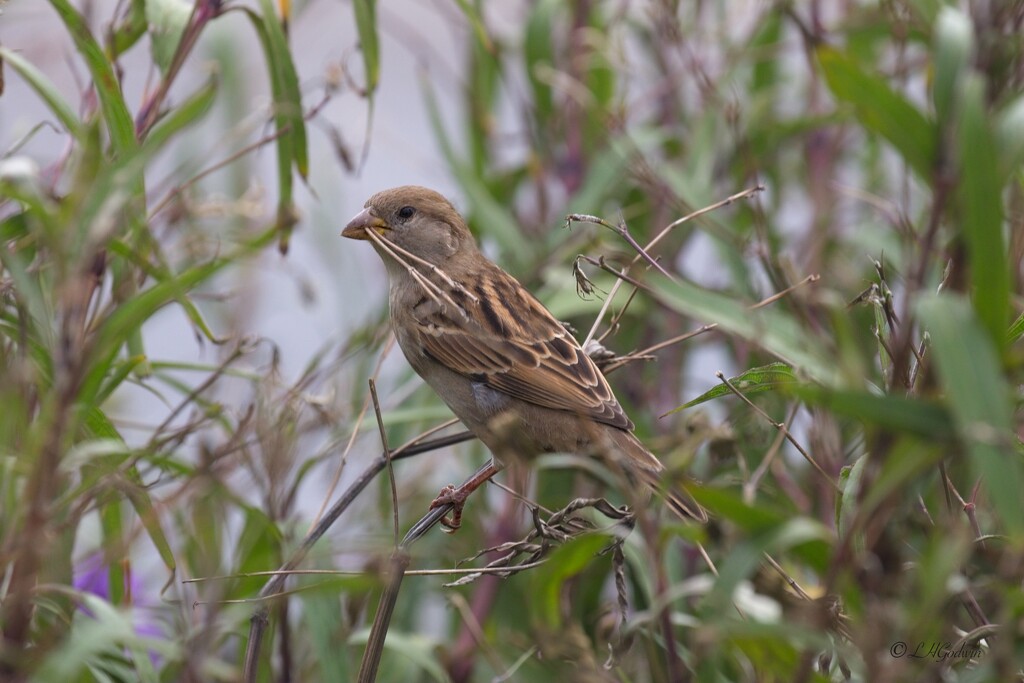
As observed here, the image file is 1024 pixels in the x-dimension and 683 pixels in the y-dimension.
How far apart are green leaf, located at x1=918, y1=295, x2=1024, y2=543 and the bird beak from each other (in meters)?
2.13

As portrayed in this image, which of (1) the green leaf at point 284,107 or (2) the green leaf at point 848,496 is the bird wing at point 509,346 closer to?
(1) the green leaf at point 284,107

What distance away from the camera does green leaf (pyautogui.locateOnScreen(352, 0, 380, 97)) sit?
2.55 meters

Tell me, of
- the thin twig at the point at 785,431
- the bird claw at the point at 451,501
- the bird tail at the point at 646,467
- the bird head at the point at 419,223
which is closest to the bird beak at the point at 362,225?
the bird head at the point at 419,223

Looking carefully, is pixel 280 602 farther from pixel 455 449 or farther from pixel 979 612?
pixel 455 449

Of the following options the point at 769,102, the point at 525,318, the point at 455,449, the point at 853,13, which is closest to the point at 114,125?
the point at 525,318

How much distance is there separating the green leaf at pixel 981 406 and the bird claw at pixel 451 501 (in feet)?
4.36

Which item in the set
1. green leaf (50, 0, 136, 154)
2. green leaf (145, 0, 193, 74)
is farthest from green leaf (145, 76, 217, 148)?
green leaf (145, 0, 193, 74)

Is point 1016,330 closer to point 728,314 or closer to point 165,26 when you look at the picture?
point 728,314

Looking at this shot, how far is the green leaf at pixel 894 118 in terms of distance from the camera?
49.9 inches

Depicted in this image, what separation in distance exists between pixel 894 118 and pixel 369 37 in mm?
1532

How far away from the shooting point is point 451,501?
231 centimetres

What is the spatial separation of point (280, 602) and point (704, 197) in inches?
70.4

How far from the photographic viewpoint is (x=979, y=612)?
166 centimetres

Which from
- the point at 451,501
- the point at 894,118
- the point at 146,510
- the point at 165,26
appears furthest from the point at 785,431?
the point at 165,26
